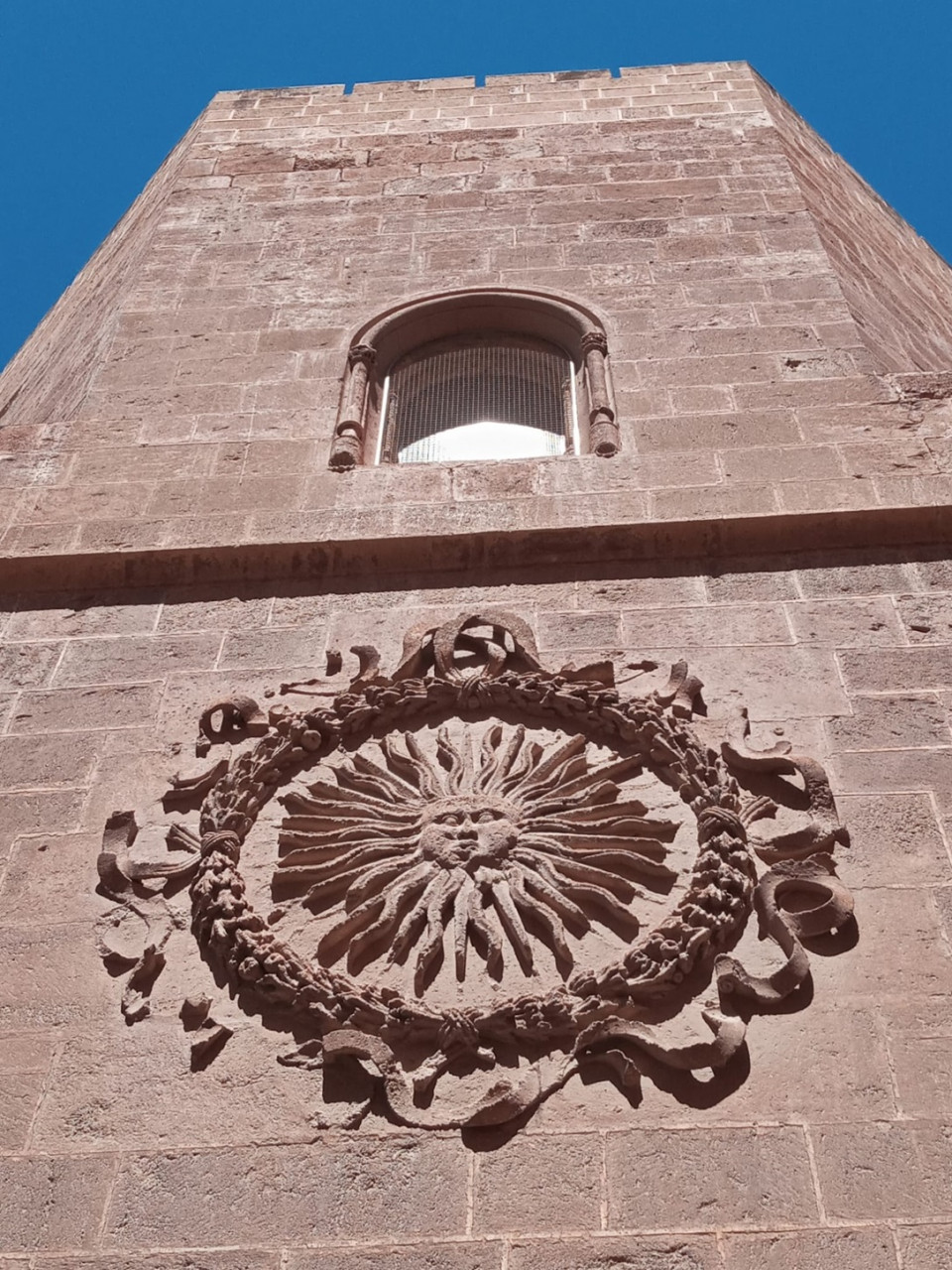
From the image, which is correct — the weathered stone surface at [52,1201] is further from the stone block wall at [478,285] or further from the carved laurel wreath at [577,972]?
the stone block wall at [478,285]

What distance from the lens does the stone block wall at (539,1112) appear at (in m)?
3.37

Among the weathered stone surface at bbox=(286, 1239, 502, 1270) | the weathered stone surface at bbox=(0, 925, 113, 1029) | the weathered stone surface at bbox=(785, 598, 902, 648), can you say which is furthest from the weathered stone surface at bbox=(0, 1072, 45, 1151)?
the weathered stone surface at bbox=(785, 598, 902, 648)

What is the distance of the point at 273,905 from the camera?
4.30 meters

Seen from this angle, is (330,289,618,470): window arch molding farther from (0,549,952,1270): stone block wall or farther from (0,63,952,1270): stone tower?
(0,549,952,1270): stone block wall

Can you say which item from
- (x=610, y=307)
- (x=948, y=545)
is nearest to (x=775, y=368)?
(x=610, y=307)

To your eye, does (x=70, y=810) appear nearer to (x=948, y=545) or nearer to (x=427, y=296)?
(x=948, y=545)

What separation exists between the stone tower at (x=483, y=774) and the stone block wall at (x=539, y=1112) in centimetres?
1

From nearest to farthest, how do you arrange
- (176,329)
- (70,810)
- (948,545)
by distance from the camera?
(70,810) → (948,545) → (176,329)

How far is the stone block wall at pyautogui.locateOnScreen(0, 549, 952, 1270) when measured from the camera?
11.0 ft

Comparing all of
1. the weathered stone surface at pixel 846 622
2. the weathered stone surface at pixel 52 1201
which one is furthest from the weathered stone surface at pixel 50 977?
the weathered stone surface at pixel 846 622

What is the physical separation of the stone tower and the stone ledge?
17 mm

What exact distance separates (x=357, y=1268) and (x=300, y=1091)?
55 cm

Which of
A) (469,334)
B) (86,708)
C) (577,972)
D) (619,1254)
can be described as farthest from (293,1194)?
(469,334)

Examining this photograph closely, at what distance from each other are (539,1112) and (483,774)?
4.26 ft
